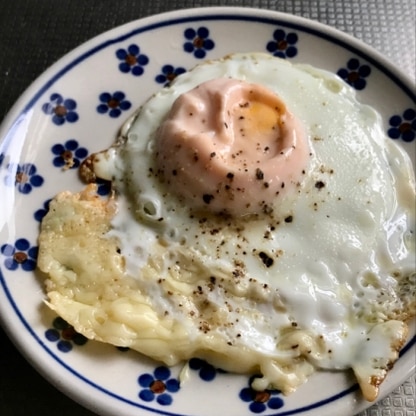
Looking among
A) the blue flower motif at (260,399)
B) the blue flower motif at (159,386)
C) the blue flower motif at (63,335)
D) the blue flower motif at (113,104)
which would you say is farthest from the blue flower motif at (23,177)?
the blue flower motif at (260,399)

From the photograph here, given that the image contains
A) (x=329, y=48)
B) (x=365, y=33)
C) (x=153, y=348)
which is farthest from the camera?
(x=365, y=33)

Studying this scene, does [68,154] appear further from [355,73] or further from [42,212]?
[355,73]

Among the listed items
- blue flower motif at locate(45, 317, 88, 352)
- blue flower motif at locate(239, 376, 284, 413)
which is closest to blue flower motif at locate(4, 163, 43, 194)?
blue flower motif at locate(45, 317, 88, 352)

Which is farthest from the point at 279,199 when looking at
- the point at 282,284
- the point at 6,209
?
the point at 6,209

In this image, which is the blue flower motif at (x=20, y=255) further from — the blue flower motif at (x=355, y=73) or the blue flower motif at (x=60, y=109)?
the blue flower motif at (x=355, y=73)

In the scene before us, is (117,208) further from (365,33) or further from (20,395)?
(365,33)

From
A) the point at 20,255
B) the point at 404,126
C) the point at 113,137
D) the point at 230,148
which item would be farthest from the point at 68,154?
the point at 404,126
